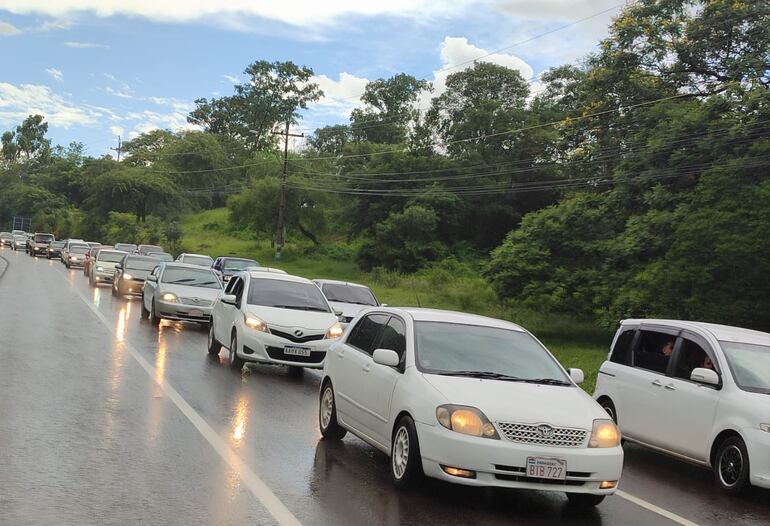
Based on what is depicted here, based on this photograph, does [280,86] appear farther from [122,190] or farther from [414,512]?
[414,512]

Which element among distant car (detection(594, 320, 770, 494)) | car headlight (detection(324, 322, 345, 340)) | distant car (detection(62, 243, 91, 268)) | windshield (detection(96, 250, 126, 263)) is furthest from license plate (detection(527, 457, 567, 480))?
distant car (detection(62, 243, 91, 268))

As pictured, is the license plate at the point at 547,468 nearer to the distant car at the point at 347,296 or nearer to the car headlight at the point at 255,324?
the car headlight at the point at 255,324

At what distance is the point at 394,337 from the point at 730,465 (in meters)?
3.38

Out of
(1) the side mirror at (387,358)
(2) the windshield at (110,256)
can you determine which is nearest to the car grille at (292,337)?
(1) the side mirror at (387,358)

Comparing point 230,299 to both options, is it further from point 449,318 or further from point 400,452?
point 400,452

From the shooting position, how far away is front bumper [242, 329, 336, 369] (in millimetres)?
13828

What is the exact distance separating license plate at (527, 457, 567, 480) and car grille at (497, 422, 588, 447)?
0.13m

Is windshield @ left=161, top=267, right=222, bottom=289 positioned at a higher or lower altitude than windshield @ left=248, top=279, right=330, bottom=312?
lower

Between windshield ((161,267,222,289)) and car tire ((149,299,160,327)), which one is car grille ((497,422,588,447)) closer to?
car tire ((149,299,160,327))

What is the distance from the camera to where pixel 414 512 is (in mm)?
6383

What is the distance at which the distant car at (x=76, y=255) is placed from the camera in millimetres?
52281

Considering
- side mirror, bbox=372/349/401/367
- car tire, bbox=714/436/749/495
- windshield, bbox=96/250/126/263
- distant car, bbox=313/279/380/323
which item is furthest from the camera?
windshield, bbox=96/250/126/263

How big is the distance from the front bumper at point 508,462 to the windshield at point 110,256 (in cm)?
3334

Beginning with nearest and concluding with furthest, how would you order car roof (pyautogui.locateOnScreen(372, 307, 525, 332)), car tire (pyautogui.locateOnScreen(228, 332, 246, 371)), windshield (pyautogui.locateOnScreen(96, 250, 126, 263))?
car roof (pyautogui.locateOnScreen(372, 307, 525, 332)) < car tire (pyautogui.locateOnScreen(228, 332, 246, 371)) < windshield (pyautogui.locateOnScreen(96, 250, 126, 263))
